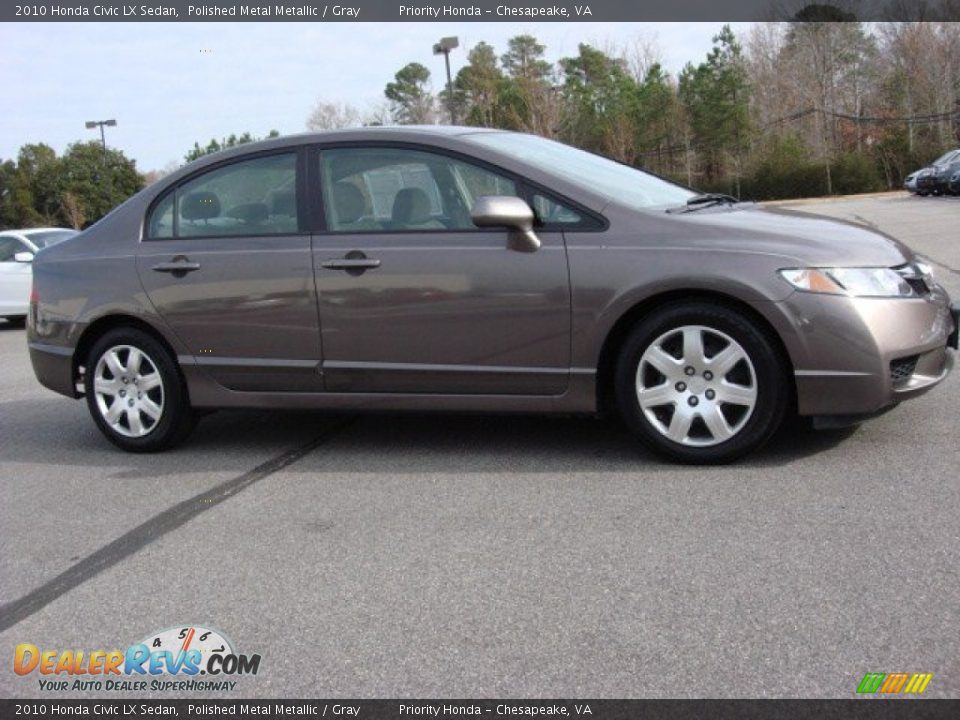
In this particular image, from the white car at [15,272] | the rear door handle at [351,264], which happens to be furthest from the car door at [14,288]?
the rear door handle at [351,264]

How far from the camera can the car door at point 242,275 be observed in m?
5.41

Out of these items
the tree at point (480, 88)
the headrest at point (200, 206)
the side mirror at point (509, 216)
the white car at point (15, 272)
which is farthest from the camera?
the tree at point (480, 88)

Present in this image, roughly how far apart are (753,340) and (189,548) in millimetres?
2500

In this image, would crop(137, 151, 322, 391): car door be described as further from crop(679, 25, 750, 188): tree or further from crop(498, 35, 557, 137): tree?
crop(679, 25, 750, 188): tree

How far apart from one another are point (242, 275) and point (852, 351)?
9.73 ft

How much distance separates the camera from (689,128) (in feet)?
171

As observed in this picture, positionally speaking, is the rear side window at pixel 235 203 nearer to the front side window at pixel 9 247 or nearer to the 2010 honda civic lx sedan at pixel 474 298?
the 2010 honda civic lx sedan at pixel 474 298

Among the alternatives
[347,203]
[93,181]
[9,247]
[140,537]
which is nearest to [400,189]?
[347,203]

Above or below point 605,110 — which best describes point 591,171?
below

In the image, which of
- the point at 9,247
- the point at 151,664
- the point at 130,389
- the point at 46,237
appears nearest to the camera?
the point at 151,664

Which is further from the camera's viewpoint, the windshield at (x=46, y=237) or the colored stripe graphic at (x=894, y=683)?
the windshield at (x=46, y=237)

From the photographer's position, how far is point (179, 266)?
5637 mm

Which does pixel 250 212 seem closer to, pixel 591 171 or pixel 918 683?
pixel 591 171
